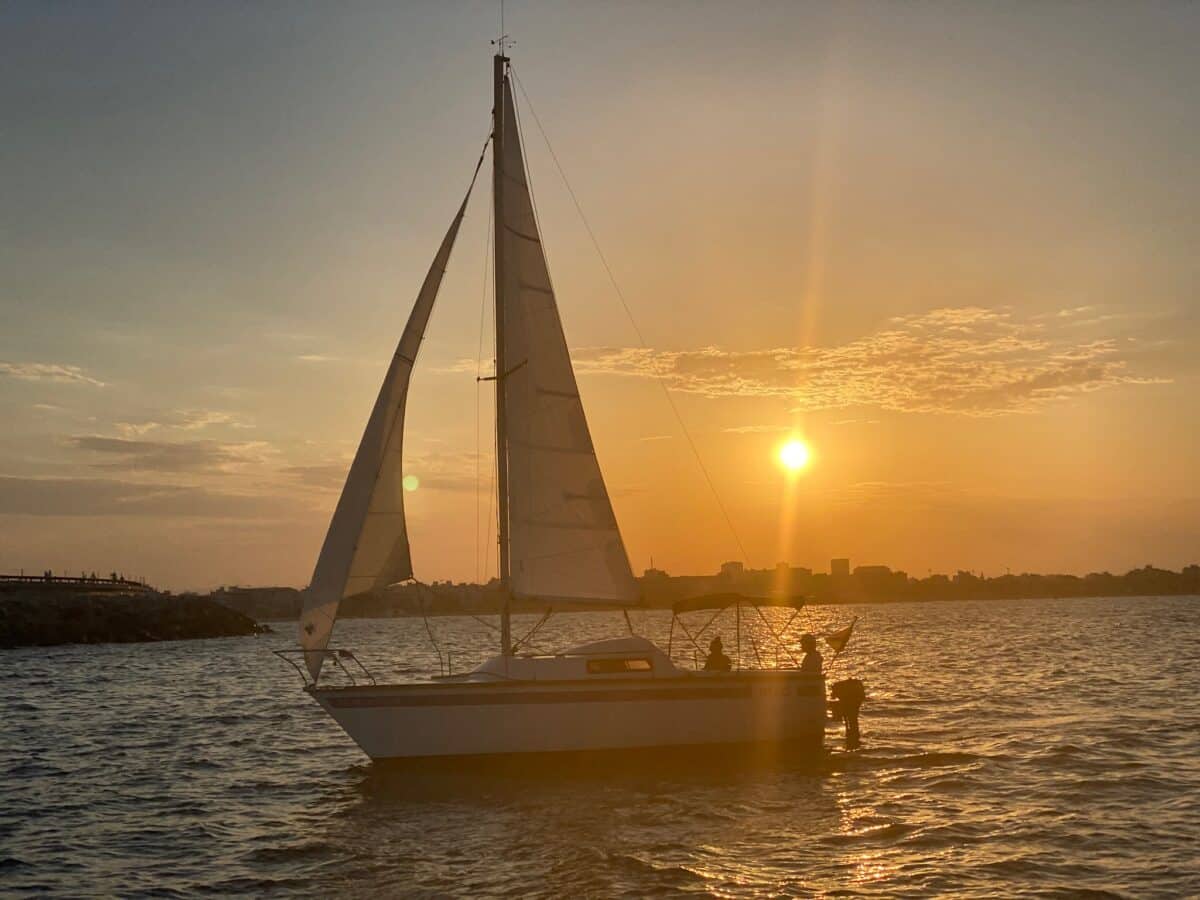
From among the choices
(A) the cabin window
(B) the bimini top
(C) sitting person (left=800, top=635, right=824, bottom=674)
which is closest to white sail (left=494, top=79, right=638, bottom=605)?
(A) the cabin window

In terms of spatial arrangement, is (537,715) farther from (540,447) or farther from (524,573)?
(540,447)

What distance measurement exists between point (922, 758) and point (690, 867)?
11317 mm

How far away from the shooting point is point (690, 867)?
16688 mm

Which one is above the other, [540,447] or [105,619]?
[540,447]

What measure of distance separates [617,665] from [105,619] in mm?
78882

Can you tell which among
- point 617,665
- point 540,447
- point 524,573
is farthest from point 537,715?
point 540,447

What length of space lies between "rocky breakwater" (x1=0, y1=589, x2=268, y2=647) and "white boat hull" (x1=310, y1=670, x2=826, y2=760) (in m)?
69.4

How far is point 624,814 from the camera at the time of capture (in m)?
20.2

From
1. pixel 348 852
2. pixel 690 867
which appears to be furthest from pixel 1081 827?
pixel 348 852

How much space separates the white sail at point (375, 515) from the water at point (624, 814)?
396 centimetres

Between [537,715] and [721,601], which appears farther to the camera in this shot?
[721,601]

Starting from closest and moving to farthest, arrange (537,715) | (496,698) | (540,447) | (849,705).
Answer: (496,698)
(537,715)
(540,447)
(849,705)

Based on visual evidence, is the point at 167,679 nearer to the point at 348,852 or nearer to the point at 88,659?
the point at 88,659

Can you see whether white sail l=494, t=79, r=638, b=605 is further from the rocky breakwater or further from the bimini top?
the rocky breakwater
